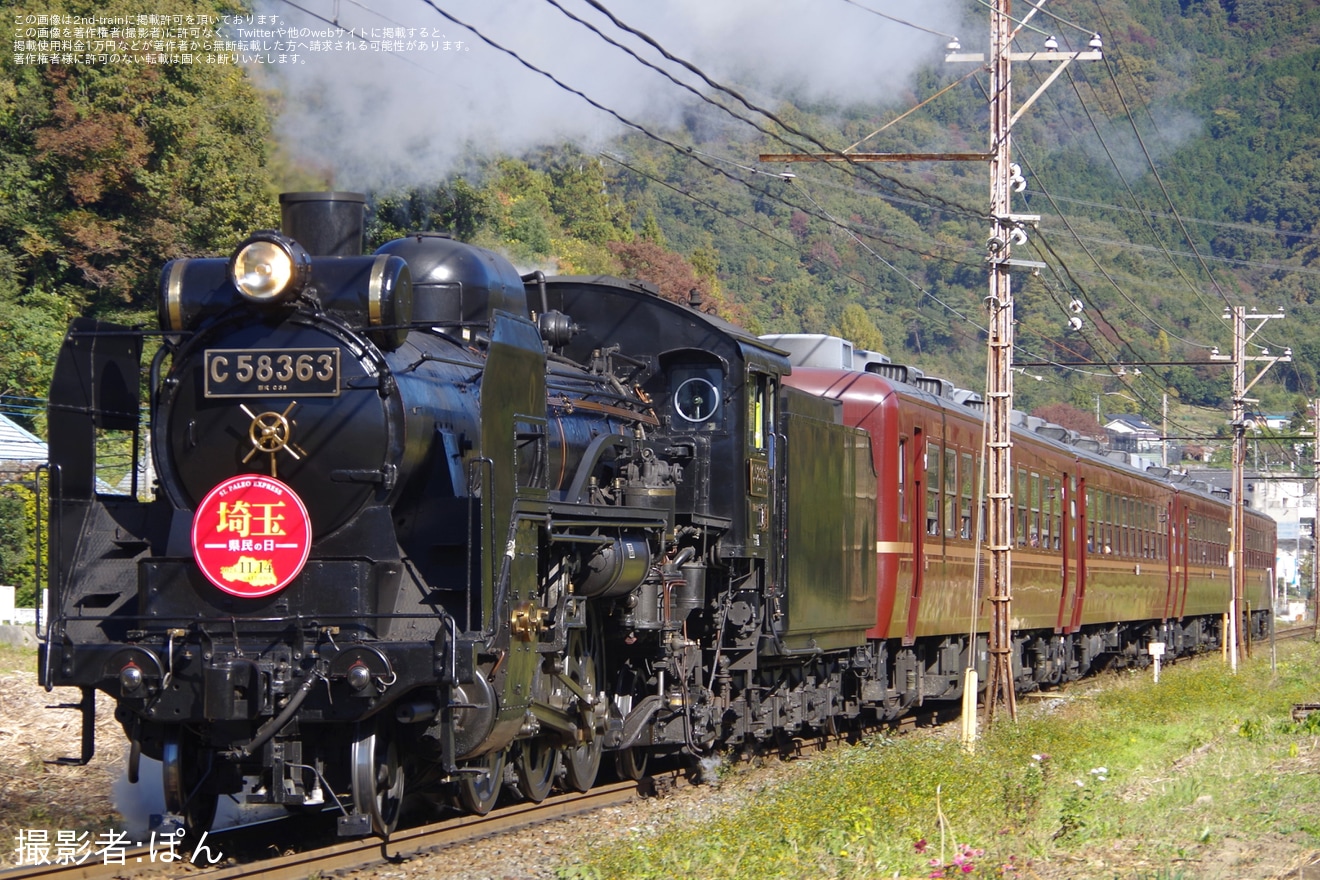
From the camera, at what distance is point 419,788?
9.24 meters

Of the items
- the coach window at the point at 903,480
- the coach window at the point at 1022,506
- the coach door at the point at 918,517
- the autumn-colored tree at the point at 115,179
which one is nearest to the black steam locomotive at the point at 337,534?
the coach window at the point at 903,480

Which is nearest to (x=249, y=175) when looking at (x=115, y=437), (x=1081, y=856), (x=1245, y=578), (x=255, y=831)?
(x=115, y=437)

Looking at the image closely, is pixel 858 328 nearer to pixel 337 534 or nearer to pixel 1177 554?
pixel 1177 554

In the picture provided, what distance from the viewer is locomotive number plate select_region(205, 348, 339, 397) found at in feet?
26.3

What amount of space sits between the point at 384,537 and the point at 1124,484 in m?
19.6

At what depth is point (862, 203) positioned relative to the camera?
11806 cm

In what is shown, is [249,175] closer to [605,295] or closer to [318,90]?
[318,90]

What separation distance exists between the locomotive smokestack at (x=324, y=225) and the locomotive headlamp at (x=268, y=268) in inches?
26.9

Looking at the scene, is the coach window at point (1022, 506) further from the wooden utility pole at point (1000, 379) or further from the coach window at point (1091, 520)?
the coach window at point (1091, 520)

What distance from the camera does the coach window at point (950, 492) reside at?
16.7 metres

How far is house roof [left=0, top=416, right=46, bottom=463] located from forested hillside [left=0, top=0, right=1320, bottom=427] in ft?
2.57

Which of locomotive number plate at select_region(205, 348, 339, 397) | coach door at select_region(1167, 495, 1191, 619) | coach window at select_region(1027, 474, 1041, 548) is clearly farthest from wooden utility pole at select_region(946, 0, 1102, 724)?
coach door at select_region(1167, 495, 1191, 619)

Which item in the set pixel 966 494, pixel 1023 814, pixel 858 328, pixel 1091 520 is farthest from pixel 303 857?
pixel 858 328

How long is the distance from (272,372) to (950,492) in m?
10.2
